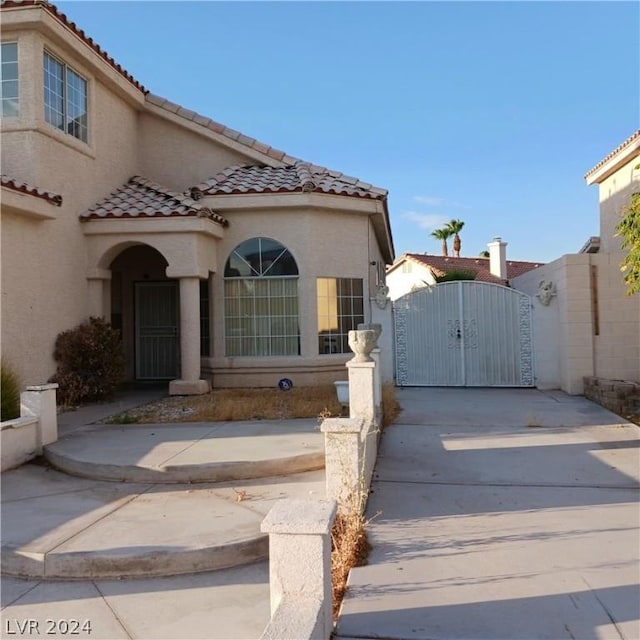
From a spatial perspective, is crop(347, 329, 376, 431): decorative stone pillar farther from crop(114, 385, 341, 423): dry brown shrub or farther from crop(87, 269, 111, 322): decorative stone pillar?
crop(87, 269, 111, 322): decorative stone pillar

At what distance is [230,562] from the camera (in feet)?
14.2

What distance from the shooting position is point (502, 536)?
4641 millimetres

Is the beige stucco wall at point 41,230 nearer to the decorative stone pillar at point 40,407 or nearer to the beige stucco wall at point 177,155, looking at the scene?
the beige stucco wall at point 177,155

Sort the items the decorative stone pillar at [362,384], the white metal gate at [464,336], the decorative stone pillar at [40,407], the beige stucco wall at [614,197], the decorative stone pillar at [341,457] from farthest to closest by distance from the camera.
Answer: the beige stucco wall at [614,197], the white metal gate at [464,336], the decorative stone pillar at [40,407], the decorative stone pillar at [362,384], the decorative stone pillar at [341,457]

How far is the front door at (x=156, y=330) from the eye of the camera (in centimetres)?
1403

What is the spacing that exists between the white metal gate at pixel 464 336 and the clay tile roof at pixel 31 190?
7510mm

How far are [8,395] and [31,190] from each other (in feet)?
11.4

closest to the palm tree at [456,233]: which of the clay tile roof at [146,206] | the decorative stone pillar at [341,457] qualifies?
the clay tile roof at [146,206]

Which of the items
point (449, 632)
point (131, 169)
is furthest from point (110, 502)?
point (131, 169)

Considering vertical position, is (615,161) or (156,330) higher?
(615,161)

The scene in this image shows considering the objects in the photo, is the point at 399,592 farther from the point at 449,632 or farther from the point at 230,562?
the point at 230,562

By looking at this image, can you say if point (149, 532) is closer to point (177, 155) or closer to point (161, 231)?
point (161, 231)

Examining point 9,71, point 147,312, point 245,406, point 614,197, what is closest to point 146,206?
point 9,71

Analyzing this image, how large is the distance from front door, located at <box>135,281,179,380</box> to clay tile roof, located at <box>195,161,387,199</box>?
3.04m
